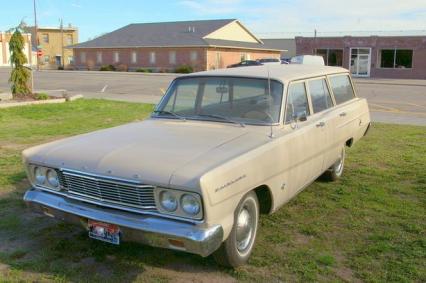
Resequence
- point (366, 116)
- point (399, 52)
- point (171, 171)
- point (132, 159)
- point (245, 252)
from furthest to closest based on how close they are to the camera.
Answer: point (399, 52), point (366, 116), point (245, 252), point (132, 159), point (171, 171)

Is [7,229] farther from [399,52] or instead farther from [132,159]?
[399,52]

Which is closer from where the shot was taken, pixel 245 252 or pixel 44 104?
pixel 245 252

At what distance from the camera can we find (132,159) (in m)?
3.85

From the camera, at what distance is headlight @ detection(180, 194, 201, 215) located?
3547 millimetres

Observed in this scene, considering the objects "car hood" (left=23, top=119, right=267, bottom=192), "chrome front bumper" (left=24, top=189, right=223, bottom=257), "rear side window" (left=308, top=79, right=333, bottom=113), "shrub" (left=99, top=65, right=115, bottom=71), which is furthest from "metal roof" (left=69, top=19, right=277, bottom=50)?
"chrome front bumper" (left=24, top=189, right=223, bottom=257)

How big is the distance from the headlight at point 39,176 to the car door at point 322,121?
9.13 ft

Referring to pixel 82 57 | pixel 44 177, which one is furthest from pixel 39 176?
pixel 82 57

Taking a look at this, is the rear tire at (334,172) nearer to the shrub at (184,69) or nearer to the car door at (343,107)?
the car door at (343,107)

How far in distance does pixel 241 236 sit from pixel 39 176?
1875 millimetres

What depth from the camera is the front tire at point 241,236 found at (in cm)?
393

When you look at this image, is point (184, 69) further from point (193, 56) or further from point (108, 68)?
point (108, 68)

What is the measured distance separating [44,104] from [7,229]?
11.6 metres

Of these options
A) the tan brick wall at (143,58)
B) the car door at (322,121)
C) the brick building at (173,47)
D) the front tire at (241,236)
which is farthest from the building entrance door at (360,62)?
the front tire at (241,236)

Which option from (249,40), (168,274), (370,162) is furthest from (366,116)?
(249,40)
